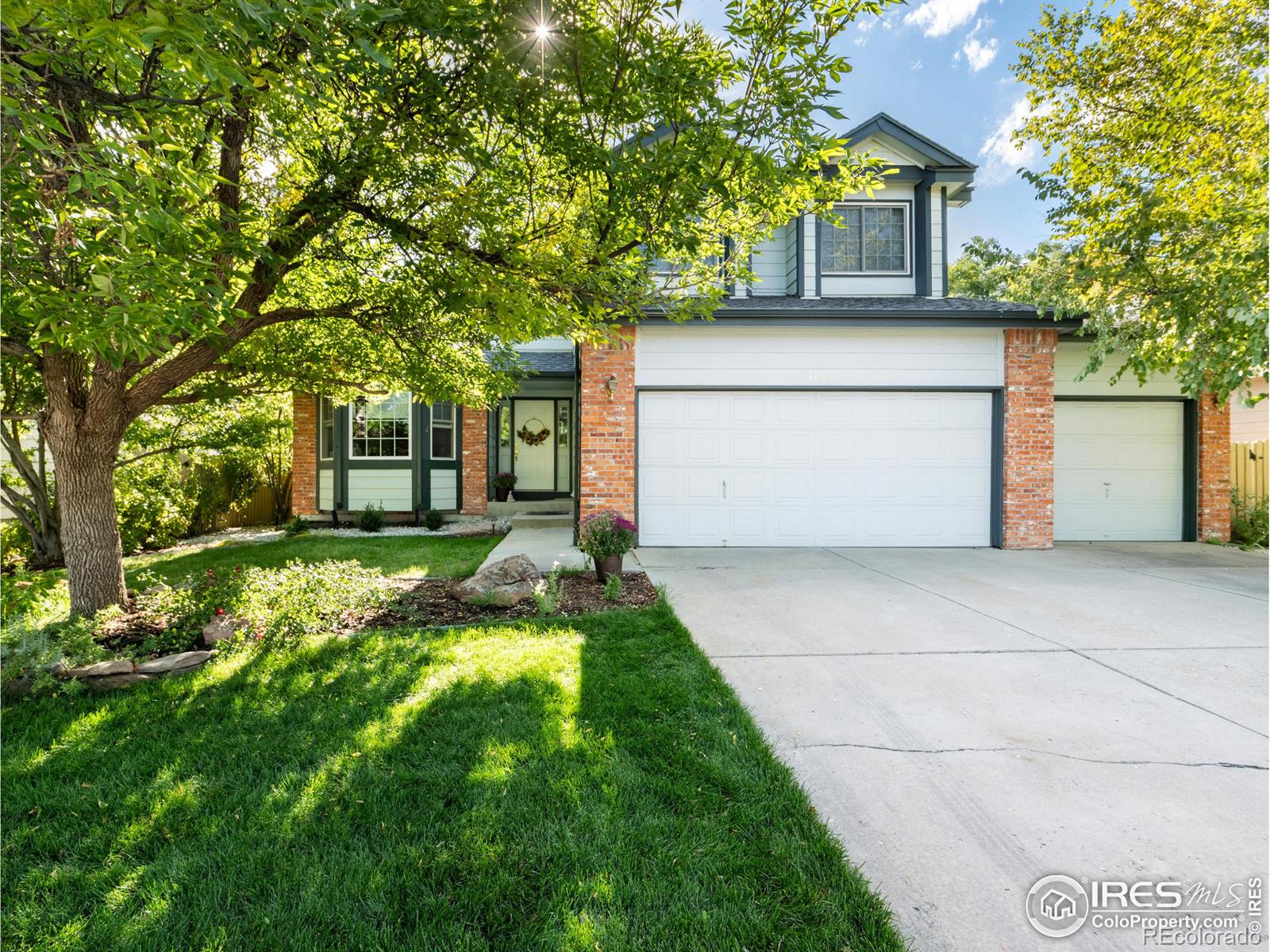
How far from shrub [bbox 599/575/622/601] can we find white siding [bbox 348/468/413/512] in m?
7.55

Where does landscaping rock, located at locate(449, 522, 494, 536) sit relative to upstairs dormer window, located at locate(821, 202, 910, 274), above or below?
below

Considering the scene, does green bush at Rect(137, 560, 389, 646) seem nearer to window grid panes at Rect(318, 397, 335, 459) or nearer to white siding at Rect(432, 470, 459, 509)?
white siding at Rect(432, 470, 459, 509)

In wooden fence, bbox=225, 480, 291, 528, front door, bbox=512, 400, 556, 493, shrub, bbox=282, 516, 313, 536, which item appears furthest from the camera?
front door, bbox=512, 400, 556, 493

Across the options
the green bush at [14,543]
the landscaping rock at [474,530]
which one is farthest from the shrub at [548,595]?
the green bush at [14,543]

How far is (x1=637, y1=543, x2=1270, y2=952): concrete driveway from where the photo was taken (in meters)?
1.95

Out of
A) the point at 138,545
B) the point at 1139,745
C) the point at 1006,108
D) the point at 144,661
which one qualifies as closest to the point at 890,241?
the point at 1006,108

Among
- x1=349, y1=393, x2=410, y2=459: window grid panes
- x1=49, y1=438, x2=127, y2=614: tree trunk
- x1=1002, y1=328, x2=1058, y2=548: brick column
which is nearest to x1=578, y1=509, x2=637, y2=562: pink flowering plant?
x1=49, y1=438, x2=127, y2=614: tree trunk

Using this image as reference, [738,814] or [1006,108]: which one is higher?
[1006,108]

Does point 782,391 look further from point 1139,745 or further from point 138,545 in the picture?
point 138,545

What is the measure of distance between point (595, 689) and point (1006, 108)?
426 inches

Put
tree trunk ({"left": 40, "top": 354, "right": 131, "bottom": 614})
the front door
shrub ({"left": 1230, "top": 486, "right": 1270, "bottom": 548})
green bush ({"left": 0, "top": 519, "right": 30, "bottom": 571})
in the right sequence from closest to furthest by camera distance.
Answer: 1. tree trunk ({"left": 40, "top": 354, "right": 131, "bottom": 614})
2. green bush ({"left": 0, "top": 519, "right": 30, "bottom": 571})
3. shrub ({"left": 1230, "top": 486, "right": 1270, "bottom": 548})
4. the front door

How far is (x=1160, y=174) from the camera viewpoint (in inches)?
268

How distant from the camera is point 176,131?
257 centimetres

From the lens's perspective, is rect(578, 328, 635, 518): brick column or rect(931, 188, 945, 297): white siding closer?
rect(578, 328, 635, 518): brick column
